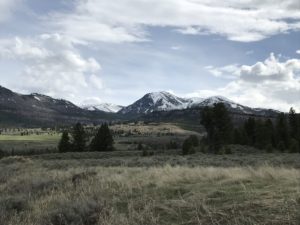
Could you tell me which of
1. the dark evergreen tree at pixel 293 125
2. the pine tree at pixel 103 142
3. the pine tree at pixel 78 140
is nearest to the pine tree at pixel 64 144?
the pine tree at pixel 78 140

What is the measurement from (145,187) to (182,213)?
14.3ft

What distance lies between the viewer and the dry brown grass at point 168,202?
25.7ft

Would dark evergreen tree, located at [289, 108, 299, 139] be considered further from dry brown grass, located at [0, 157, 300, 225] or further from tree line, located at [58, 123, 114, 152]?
dry brown grass, located at [0, 157, 300, 225]

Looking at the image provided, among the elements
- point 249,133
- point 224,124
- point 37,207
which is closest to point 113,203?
point 37,207

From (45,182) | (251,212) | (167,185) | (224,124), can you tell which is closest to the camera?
(251,212)

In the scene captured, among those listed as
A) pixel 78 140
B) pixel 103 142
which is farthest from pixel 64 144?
pixel 103 142

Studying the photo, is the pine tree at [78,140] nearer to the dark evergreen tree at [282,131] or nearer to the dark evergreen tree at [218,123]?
the dark evergreen tree at [218,123]

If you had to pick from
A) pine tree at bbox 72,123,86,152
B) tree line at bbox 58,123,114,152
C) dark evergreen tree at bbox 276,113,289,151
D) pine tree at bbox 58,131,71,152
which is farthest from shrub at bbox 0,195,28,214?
pine tree at bbox 72,123,86,152

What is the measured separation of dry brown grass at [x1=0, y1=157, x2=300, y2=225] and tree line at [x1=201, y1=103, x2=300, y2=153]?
200ft

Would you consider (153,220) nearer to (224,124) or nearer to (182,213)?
(182,213)

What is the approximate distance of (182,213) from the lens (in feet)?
28.3

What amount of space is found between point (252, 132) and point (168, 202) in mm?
90684

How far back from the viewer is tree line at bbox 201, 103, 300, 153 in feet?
256

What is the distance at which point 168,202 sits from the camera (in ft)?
31.4
